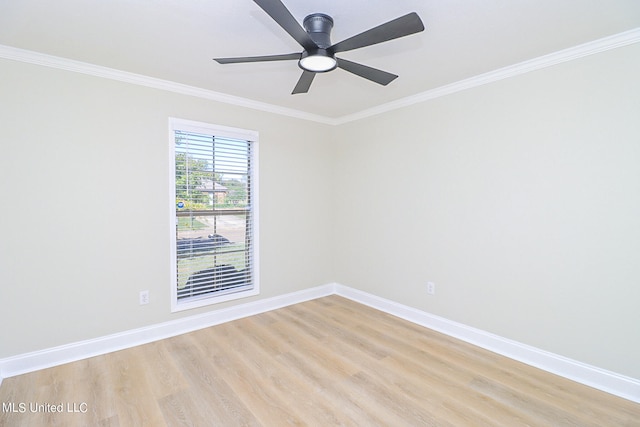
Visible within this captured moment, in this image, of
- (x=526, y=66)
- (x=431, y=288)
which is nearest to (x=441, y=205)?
(x=431, y=288)

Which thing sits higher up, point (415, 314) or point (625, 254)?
point (625, 254)

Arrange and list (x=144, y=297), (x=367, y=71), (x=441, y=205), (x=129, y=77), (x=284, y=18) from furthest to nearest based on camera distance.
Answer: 1. (x=441, y=205)
2. (x=144, y=297)
3. (x=129, y=77)
4. (x=367, y=71)
5. (x=284, y=18)

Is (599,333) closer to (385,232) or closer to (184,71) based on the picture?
(385,232)

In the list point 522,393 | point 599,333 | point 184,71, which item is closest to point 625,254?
point 599,333

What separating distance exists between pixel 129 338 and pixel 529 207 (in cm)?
376

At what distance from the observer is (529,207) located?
8.33 ft

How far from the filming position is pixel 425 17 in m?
1.91

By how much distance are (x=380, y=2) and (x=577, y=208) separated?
208cm

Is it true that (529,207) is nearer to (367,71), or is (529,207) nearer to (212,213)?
(367,71)

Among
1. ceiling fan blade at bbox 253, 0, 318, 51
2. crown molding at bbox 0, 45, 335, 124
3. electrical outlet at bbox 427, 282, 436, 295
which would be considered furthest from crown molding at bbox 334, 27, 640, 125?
electrical outlet at bbox 427, 282, 436, 295

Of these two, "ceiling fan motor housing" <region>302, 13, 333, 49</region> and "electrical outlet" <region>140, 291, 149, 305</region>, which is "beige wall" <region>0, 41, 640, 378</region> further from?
"ceiling fan motor housing" <region>302, 13, 333, 49</region>

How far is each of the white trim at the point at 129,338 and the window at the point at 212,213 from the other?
16 centimetres

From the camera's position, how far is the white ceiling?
5.90 feet

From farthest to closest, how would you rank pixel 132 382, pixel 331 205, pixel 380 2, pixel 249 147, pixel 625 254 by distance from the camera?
1. pixel 331 205
2. pixel 249 147
3. pixel 132 382
4. pixel 625 254
5. pixel 380 2
